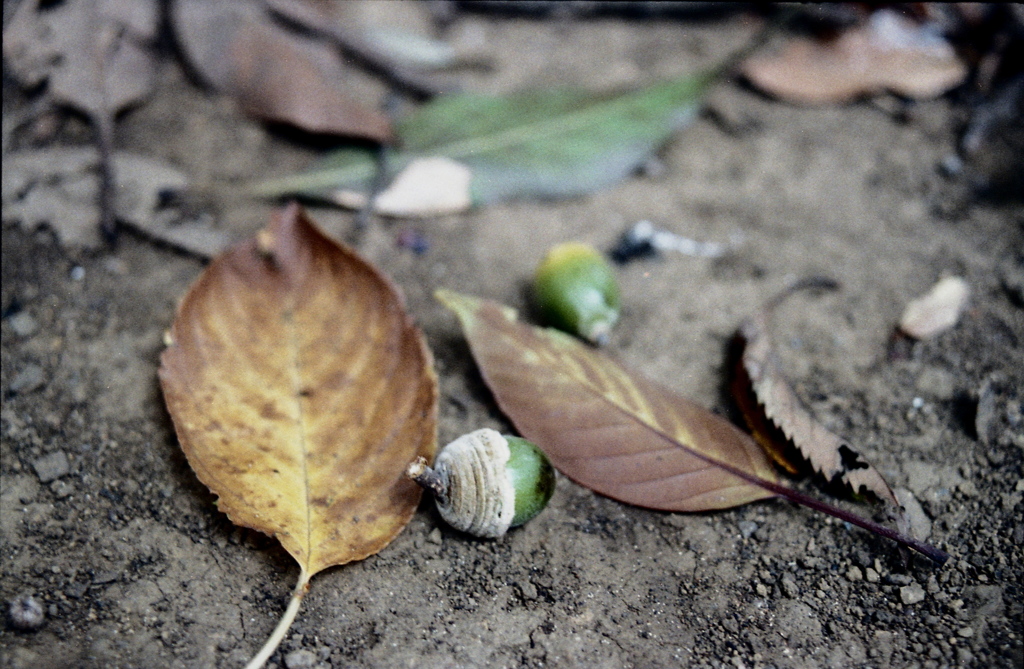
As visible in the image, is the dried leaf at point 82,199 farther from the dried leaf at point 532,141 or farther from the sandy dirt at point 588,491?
the dried leaf at point 532,141

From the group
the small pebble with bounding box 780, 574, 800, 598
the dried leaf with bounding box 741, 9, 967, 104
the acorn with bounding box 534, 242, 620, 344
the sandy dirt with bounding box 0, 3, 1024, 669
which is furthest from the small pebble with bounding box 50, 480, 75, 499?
the dried leaf with bounding box 741, 9, 967, 104

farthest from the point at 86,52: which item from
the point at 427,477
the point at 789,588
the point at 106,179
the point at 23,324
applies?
the point at 789,588

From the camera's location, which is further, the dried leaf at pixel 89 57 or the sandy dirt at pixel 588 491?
the dried leaf at pixel 89 57

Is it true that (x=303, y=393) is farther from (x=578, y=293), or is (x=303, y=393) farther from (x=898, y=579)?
(x=898, y=579)

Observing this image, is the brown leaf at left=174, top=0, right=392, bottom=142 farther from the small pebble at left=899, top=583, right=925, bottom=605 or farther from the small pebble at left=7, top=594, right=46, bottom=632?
the small pebble at left=899, top=583, right=925, bottom=605

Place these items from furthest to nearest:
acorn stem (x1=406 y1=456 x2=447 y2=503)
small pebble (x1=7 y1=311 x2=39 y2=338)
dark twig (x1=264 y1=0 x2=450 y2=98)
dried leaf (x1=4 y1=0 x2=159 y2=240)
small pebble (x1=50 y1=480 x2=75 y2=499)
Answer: dark twig (x1=264 y1=0 x2=450 y2=98)
dried leaf (x1=4 y1=0 x2=159 y2=240)
small pebble (x1=7 y1=311 x2=39 y2=338)
small pebble (x1=50 y1=480 x2=75 y2=499)
acorn stem (x1=406 y1=456 x2=447 y2=503)

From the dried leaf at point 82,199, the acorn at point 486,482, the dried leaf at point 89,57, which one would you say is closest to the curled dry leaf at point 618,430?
the acorn at point 486,482
